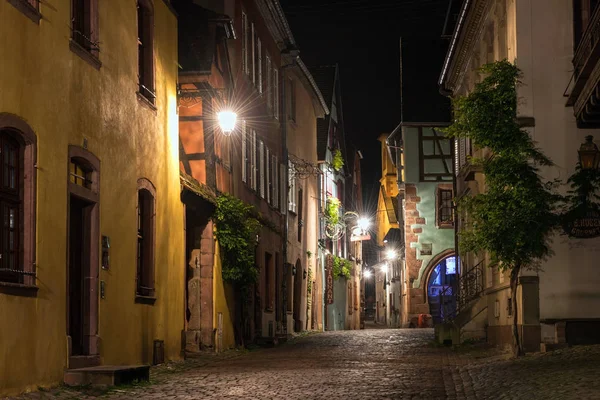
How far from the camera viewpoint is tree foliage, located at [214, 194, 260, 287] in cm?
2222

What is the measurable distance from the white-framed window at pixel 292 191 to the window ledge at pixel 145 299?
681 inches

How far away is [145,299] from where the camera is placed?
17094 millimetres

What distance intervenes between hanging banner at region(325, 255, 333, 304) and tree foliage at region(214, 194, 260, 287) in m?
21.7

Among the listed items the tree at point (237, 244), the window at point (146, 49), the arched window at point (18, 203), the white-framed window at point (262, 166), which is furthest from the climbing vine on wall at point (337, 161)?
the arched window at point (18, 203)

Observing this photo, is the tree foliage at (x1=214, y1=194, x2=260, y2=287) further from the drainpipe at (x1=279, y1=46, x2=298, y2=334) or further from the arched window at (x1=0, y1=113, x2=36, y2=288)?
the arched window at (x1=0, y1=113, x2=36, y2=288)

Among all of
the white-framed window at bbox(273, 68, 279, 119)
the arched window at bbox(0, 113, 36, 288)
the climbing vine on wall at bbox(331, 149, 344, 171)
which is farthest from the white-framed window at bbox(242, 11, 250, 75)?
the climbing vine on wall at bbox(331, 149, 344, 171)

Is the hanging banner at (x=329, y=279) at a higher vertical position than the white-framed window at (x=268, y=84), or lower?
lower

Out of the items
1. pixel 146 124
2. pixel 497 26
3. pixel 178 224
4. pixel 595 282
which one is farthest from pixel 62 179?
pixel 497 26

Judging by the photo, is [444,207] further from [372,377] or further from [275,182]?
[372,377]

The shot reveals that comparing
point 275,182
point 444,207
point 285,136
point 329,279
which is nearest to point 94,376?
point 275,182

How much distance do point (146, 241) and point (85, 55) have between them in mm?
4294

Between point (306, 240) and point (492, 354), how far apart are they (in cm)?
1976

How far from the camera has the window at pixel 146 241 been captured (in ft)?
57.6

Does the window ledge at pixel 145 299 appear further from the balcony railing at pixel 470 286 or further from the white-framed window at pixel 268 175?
the white-framed window at pixel 268 175
